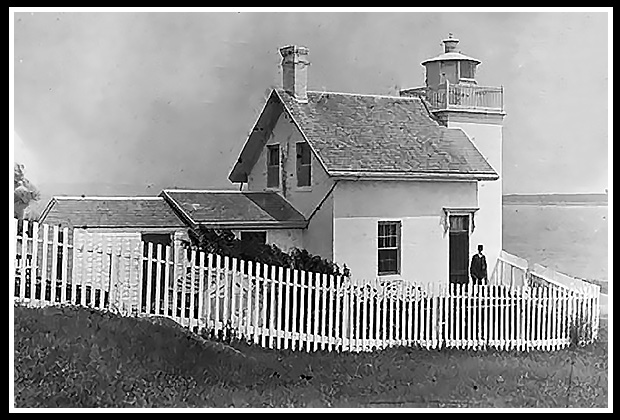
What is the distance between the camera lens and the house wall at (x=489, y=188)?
17.7ft

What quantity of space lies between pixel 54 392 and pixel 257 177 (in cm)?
→ 174

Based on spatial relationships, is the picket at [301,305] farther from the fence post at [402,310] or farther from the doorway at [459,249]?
the doorway at [459,249]

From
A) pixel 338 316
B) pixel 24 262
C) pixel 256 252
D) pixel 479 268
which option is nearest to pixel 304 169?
pixel 256 252

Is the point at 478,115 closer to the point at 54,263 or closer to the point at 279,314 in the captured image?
the point at 279,314

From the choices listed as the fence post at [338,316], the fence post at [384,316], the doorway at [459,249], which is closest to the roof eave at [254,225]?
the fence post at [338,316]

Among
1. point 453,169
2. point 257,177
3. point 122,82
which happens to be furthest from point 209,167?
point 453,169

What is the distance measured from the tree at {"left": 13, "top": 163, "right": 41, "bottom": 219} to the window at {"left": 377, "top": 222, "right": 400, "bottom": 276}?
2043 millimetres

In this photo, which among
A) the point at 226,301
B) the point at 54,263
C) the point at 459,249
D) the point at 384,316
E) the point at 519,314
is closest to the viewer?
the point at 54,263

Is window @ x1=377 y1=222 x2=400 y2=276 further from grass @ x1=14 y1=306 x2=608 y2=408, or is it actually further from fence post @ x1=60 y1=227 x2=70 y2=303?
fence post @ x1=60 y1=227 x2=70 y2=303

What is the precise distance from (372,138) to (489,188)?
798mm

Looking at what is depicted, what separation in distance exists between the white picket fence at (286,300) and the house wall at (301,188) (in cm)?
22

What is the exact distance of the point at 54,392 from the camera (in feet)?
16.6

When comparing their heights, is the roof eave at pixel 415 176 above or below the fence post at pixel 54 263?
above

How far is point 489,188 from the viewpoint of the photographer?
5414mm
